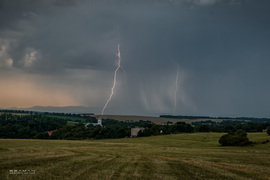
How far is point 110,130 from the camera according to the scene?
11819 centimetres

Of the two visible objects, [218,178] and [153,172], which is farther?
[153,172]

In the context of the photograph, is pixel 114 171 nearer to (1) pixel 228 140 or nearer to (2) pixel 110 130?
(1) pixel 228 140

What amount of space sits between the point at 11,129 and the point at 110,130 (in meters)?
58.8

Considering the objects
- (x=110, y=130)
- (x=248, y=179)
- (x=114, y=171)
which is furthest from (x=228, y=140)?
(x=110, y=130)

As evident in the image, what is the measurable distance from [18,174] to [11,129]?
407 feet

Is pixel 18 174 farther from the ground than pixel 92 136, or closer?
farther from the ground

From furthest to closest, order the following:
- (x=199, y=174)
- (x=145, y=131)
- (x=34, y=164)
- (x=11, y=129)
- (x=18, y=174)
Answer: (x=11, y=129) < (x=145, y=131) < (x=34, y=164) < (x=199, y=174) < (x=18, y=174)

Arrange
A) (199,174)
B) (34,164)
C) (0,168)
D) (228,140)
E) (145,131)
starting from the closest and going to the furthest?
(0,168)
(199,174)
(34,164)
(228,140)
(145,131)

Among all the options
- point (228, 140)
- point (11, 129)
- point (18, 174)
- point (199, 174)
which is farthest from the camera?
point (11, 129)

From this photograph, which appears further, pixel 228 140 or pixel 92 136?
pixel 92 136

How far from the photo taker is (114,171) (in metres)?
23.0

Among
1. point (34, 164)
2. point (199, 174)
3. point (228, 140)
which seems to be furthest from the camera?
point (228, 140)

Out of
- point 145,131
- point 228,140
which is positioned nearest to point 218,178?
point 228,140

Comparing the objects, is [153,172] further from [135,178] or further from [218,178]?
[218,178]
